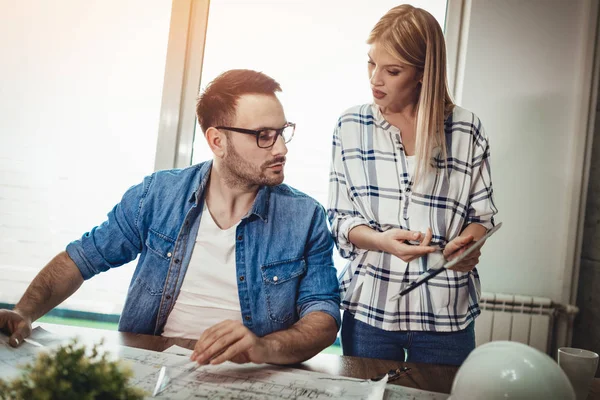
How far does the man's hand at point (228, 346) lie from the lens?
1.12m

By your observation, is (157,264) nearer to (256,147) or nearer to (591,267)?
(256,147)

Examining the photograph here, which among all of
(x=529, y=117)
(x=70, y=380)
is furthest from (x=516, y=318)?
(x=70, y=380)

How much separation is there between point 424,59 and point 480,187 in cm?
42

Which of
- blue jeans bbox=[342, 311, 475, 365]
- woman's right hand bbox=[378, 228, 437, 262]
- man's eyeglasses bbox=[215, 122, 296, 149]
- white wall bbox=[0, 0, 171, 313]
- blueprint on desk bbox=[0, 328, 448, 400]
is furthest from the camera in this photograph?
white wall bbox=[0, 0, 171, 313]

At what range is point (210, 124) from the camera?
1766mm

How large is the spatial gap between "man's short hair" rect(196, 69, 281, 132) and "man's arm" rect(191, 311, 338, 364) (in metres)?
0.71

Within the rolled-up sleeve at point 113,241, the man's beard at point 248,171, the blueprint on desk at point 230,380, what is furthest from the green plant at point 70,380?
the man's beard at point 248,171

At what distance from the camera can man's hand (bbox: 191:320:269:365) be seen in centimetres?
112

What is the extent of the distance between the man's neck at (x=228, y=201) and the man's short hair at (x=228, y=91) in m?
0.18

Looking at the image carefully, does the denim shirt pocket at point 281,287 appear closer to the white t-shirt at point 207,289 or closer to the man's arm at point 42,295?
the white t-shirt at point 207,289

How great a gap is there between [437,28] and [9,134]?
89.0 inches

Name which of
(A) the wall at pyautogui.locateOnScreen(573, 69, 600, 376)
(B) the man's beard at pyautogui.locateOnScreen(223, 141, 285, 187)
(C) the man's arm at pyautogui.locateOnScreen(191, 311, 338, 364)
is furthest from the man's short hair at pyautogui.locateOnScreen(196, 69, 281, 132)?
(A) the wall at pyautogui.locateOnScreen(573, 69, 600, 376)

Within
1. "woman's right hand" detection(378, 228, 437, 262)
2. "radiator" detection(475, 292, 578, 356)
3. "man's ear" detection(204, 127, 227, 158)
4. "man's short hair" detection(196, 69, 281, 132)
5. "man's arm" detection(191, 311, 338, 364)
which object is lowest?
"radiator" detection(475, 292, 578, 356)

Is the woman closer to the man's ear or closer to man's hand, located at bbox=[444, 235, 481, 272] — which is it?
man's hand, located at bbox=[444, 235, 481, 272]
